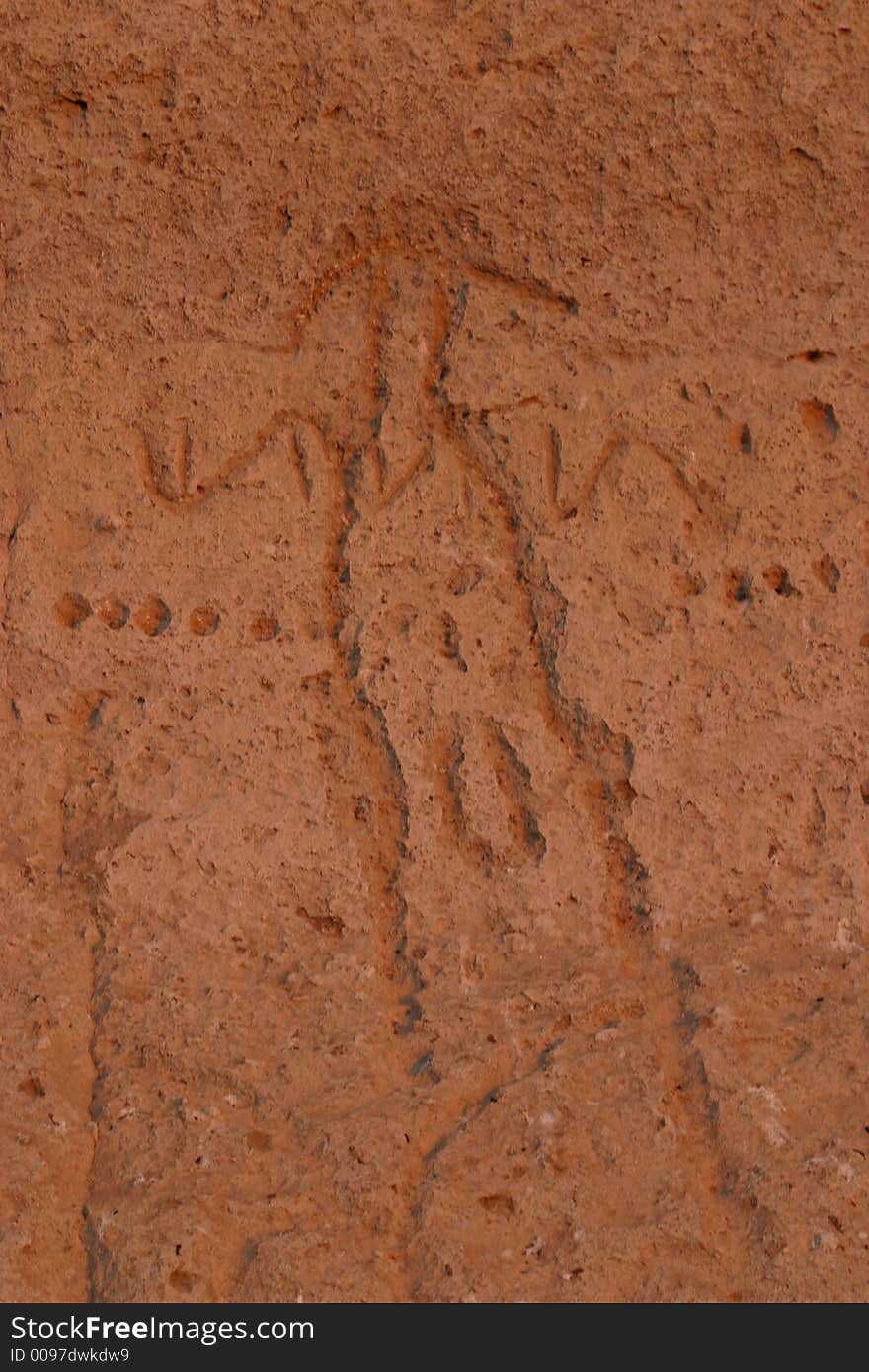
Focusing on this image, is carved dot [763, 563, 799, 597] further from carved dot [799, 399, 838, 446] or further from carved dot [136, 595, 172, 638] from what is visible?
carved dot [136, 595, 172, 638]

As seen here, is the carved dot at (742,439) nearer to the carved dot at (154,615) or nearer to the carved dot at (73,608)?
the carved dot at (154,615)

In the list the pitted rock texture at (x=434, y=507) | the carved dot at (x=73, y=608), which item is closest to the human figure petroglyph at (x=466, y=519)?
the pitted rock texture at (x=434, y=507)

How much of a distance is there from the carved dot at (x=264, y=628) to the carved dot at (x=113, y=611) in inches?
8.9

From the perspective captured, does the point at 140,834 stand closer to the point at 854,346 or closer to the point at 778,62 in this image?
the point at 854,346

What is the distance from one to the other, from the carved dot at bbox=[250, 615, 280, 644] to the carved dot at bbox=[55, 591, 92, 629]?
295mm

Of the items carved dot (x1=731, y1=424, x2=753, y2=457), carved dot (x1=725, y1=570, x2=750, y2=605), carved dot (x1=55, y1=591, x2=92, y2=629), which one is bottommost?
carved dot (x1=55, y1=591, x2=92, y2=629)

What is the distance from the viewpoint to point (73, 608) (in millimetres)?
2727

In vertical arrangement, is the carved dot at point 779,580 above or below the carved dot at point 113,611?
above

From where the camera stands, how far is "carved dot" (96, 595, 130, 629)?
2723 mm

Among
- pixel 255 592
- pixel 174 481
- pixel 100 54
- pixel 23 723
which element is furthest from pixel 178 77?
pixel 23 723

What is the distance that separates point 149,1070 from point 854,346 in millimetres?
1797

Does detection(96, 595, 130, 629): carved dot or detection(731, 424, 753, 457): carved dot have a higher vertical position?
detection(731, 424, 753, 457): carved dot

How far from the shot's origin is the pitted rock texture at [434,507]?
8.54ft

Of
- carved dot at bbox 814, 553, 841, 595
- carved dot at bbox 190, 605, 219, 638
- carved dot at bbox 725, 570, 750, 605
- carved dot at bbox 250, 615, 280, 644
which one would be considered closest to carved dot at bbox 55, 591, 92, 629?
carved dot at bbox 190, 605, 219, 638
